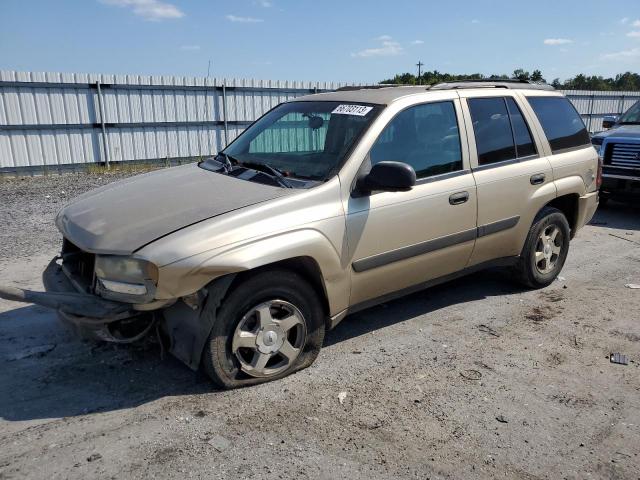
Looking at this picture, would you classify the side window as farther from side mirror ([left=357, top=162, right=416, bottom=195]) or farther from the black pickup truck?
the black pickup truck

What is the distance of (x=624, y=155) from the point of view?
874 centimetres

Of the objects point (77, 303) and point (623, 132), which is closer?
point (77, 303)

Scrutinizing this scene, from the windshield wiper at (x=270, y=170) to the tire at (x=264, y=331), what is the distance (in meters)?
0.64

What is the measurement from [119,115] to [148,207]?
11050 millimetres

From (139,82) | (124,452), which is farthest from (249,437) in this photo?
(139,82)

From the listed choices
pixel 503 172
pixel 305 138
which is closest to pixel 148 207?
pixel 305 138

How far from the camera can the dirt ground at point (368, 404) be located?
2.85 metres

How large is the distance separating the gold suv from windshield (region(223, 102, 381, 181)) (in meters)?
0.02

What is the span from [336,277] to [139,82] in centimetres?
1168

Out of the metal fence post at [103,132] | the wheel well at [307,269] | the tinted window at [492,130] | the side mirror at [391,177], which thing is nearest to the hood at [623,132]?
the tinted window at [492,130]

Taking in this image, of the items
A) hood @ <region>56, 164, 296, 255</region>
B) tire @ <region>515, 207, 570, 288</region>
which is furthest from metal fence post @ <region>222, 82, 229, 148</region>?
hood @ <region>56, 164, 296, 255</region>

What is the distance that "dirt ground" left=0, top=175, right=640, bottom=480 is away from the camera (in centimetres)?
285

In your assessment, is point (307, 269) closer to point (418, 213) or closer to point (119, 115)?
point (418, 213)

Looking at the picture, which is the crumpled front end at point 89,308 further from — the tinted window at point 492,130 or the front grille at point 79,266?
the tinted window at point 492,130
